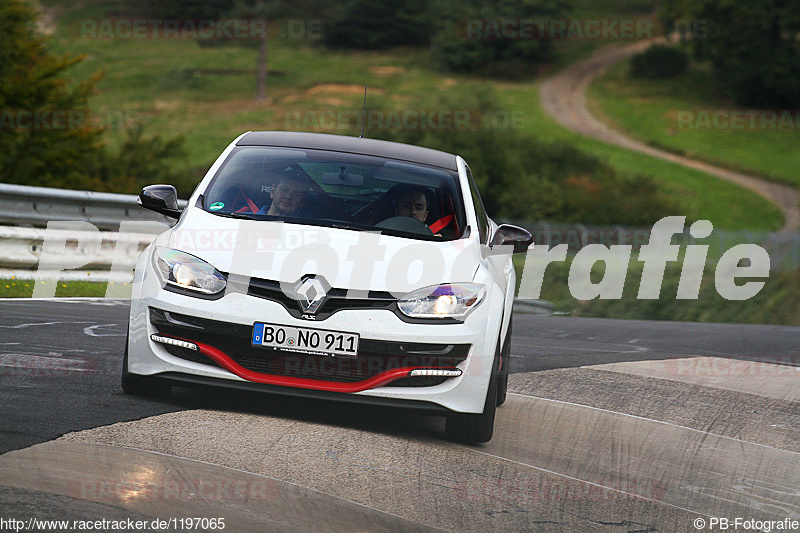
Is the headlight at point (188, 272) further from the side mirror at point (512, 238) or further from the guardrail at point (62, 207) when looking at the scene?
the guardrail at point (62, 207)

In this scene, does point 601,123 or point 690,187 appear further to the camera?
point 601,123

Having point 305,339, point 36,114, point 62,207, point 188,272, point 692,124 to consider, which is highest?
point 188,272

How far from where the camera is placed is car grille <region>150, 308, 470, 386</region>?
550 cm

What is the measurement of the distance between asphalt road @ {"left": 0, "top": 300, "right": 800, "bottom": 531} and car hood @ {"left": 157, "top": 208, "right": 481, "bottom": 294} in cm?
83

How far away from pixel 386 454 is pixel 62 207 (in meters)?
9.48

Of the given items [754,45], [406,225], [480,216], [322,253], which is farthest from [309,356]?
[754,45]

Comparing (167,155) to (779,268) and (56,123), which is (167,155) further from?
(779,268)

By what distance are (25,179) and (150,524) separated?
21580mm

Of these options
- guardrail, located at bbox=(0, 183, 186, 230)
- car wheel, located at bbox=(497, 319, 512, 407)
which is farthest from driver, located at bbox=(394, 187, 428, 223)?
guardrail, located at bbox=(0, 183, 186, 230)

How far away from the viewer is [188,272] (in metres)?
5.67

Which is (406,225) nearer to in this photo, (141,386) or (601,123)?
(141,386)

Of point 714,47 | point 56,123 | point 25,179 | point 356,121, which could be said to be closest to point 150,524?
point 25,179

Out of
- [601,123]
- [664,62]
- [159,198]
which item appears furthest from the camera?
[664,62]

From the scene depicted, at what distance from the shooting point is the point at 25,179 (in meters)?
24.0
